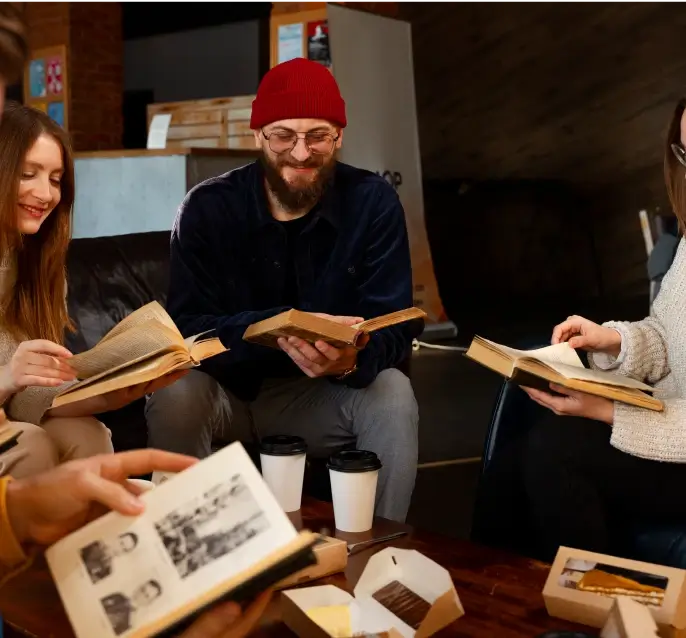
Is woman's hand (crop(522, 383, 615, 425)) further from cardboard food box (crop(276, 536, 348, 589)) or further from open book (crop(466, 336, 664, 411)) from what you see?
cardboard food box (crop(276, 536, 348, 589))

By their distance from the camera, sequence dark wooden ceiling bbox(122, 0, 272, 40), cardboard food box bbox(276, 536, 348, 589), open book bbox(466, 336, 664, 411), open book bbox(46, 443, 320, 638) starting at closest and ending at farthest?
open book bbox(46, 443, 320, 638)
cardboard food box bbox(276, 536, 348, 589)
open book bbox(466, 336, 664, 411)
dark wooden ceiling bbox(122, 0, 272, 40)

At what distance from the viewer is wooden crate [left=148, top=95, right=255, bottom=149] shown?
627 cm

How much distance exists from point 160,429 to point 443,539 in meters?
0.81

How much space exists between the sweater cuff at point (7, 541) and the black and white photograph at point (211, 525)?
6.0 inches

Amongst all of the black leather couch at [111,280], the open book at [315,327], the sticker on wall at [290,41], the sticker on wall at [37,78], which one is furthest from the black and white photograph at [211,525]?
the sticker on wall at [37,78]

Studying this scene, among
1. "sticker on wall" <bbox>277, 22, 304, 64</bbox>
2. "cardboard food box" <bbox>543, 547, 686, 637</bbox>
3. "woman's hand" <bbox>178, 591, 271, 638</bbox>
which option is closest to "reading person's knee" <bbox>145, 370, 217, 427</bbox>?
"cardboard food box" <bbox>543, 547, 686, 637</bbox>

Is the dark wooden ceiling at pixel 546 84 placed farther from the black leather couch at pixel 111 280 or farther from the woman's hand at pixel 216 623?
the woman's hand at pixel 216 623

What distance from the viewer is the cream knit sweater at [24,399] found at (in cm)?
184

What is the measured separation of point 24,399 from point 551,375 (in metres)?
1.04

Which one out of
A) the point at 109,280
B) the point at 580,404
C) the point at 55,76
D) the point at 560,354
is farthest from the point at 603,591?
the point at 55,76

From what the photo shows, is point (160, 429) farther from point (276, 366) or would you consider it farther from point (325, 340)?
point (325, 340)

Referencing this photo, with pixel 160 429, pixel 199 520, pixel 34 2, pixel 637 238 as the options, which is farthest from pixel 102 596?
pixel 637 238

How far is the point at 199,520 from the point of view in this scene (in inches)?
35.2

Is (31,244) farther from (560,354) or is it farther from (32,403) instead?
(560,354)
